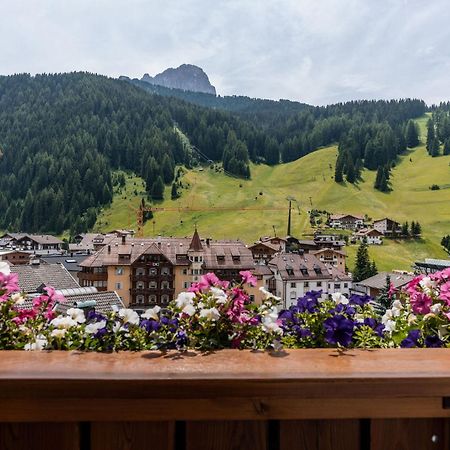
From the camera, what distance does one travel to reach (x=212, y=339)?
1689mm

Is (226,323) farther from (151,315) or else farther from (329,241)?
(329,241)

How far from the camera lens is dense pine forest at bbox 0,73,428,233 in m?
100

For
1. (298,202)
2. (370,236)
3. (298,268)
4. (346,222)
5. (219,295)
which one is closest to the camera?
(219,295)

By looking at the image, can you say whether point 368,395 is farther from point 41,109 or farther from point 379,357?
point 41,109

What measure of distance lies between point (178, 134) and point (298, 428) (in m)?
124

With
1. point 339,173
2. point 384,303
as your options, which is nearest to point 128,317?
point 384,303

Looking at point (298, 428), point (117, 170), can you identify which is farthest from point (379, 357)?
point (117, 170)

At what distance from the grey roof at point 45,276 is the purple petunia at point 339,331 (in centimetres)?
2152

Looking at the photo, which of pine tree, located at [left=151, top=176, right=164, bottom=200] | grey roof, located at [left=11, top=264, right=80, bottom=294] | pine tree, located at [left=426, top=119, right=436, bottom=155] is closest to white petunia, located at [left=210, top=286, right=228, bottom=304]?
grey roof, located at [left=11, top=264, right=80, bottom=294]

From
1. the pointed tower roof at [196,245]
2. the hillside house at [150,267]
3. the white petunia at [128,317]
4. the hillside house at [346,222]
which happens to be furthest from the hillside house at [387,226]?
the white petunia at [128,317]

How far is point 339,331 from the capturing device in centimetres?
176

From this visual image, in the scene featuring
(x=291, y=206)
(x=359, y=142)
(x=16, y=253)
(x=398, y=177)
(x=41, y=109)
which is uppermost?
(x=41, y=109)

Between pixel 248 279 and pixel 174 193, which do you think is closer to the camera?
pixel 248 279

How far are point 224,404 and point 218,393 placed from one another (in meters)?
0.04
